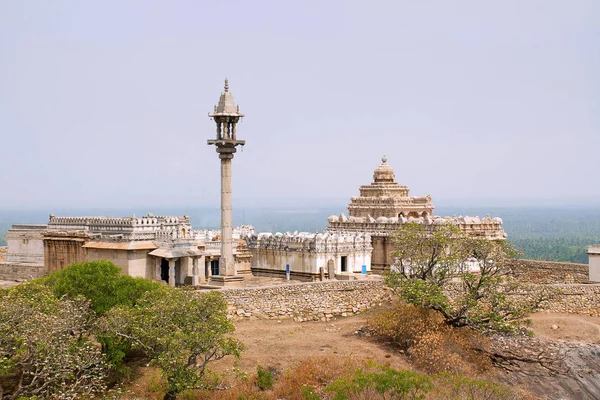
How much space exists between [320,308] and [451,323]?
18.2ft

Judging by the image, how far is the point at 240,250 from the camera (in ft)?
143

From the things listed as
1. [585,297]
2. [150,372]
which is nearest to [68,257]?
[150,372]

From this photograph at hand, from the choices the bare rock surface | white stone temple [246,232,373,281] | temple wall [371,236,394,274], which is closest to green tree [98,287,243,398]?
the bare rock surface

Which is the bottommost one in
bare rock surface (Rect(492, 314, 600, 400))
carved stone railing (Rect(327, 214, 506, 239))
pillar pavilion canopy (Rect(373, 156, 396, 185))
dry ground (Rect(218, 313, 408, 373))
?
bare rock surface (Rect(492, 314, 600, 400))

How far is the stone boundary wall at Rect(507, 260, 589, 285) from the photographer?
43606 millimetres

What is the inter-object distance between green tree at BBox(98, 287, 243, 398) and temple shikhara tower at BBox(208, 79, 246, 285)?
10.5m

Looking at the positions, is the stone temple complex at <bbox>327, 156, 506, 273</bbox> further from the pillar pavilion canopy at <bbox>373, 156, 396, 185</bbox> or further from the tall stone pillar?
the tall stone pillar

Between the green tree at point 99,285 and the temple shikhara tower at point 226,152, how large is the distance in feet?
26.6

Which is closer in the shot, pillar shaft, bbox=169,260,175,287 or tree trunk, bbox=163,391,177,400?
tree trunk, bbox=163,391,177,400

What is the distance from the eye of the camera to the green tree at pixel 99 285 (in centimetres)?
2944

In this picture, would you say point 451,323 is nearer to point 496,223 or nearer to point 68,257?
point 496,223

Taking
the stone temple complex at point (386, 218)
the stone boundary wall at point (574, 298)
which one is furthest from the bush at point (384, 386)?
the stone temple complex at point (386, 218)

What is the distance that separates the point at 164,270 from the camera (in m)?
39.1

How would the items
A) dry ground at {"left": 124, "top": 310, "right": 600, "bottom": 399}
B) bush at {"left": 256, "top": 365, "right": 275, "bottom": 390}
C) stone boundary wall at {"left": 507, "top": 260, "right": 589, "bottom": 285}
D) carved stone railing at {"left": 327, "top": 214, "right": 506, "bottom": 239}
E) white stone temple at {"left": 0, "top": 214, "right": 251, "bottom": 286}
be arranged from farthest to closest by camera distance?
carved stone railing at {"left": 327, "top": 214, "right": 506, "bottom": 239} < stone boundary wall at {"left": 507, "top": 260, "right": 589, "bottom": 285} < white stone temple at {"left": 0, "top": 214, "right": 251, "bottom": 286} < dry ground at {"left": 124, "top": 310, "right": 600, "bottom": 399} < bush at {"left": 256, "top": 365, "right": 275, "bottom": 390}
